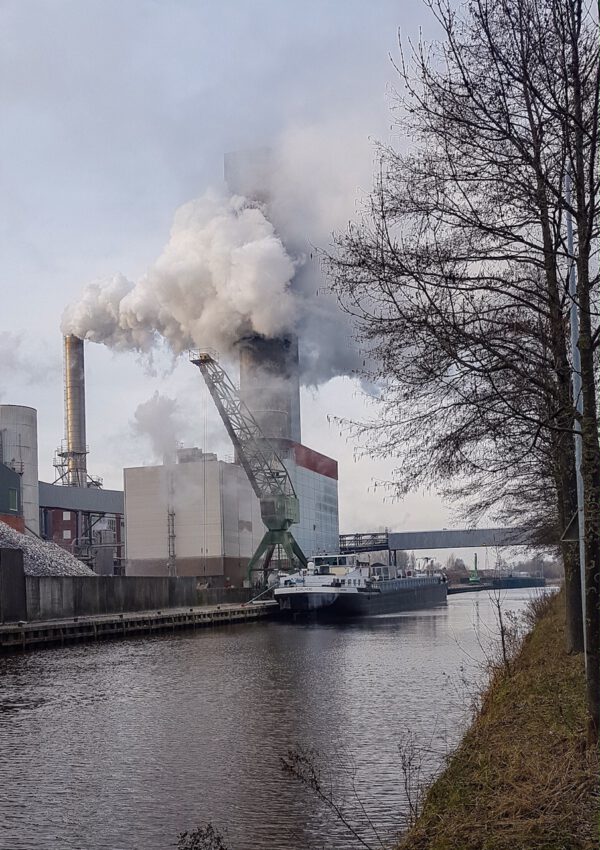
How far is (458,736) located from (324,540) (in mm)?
78648

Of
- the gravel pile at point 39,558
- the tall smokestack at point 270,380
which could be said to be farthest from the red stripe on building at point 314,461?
the gravel pile at point 39,558

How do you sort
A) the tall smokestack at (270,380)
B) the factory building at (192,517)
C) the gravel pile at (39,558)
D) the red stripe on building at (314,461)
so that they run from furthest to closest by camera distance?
the red stripe on building at (314,461), the factory building at (192,517), the tall smokestack at (270,380), the gravel pile at (39,558)

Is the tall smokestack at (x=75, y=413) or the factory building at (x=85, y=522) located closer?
the tall smokestack at (x=75, y=413)

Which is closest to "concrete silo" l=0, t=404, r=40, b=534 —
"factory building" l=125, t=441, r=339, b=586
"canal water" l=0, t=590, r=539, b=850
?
"factory building" l=125, t=441, r=339, b=586

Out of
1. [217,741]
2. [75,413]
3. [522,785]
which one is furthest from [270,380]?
[522,785]

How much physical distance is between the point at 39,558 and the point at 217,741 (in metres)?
34.0

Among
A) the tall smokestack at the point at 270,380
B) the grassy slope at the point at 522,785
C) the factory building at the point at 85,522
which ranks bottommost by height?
the grassy slope at the point at 522,785

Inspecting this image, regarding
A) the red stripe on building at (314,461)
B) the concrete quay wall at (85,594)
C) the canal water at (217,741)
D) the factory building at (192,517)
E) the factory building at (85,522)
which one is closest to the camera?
the canal water at (217,741)

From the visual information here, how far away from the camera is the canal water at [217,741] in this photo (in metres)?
11.7

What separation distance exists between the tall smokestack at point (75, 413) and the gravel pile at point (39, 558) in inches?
1050

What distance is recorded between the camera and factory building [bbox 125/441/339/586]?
76.4 m

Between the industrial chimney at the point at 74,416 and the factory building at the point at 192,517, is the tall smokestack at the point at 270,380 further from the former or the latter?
the industrial chimney at the point at 74,416

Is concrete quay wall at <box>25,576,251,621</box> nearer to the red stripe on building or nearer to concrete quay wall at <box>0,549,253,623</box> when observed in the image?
concrete quay wall at <box>0,549,253,623</box>

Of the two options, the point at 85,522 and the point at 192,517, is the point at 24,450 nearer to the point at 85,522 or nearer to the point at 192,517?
the point at 192,517
